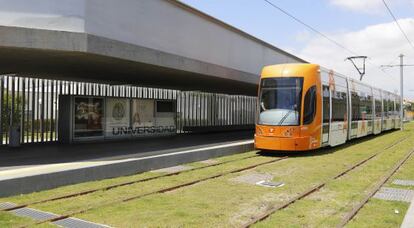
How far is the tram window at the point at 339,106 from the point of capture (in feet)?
63.6

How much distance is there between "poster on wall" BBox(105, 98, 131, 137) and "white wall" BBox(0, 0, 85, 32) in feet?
25.9

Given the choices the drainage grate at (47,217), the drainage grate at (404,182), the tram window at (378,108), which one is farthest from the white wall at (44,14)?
the tram window at (378,108)

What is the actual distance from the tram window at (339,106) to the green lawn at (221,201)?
617 cm

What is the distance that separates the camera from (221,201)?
8.88m

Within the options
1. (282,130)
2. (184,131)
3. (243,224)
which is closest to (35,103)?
(282,130)

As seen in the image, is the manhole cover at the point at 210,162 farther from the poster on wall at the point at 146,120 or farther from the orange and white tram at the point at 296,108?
the poster on wall at the point at 146,120

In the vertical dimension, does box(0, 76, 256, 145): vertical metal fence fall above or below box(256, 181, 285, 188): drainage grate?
above

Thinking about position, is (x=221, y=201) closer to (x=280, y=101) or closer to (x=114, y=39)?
(x=114, y=39)

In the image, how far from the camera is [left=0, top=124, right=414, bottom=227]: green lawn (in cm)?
738

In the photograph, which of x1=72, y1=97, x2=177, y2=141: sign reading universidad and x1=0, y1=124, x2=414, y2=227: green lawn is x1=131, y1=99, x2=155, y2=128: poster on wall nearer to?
x1=72, y1=97, x2=177, y2=141: sign reading universidad

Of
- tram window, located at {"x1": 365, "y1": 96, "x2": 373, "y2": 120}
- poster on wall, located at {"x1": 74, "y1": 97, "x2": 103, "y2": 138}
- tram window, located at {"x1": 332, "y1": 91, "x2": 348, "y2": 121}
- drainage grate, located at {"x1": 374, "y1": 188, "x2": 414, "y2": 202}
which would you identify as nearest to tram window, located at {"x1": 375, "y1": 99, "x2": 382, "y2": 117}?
tram window, located at {"x1": 365, "y1": 96, "x2": 373, "y2": 120}

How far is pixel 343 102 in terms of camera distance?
20875 millimetres

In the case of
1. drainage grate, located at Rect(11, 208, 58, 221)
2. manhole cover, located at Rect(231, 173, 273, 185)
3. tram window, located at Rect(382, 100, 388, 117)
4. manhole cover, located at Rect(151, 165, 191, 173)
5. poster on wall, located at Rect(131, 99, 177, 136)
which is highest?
tram window, located at Rect(382, 100, 388, 117)

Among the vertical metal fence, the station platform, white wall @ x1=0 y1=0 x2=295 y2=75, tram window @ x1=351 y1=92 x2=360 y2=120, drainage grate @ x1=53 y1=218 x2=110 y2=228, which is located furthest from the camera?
tram window @ x1=351 y1=92 x2=360 y2=120
